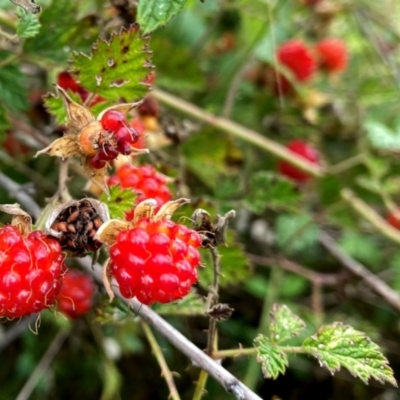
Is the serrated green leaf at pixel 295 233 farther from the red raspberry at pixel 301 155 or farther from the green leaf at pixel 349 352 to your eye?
the green leaf at pixel 349 352

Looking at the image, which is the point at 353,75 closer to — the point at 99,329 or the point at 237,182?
the point at 237,182

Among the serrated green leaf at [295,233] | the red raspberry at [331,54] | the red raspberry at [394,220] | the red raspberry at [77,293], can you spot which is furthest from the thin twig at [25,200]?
the red raspberry at [331,54]

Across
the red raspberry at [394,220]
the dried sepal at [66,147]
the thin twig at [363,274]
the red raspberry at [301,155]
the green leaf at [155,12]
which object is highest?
the green leaf at [155,12]

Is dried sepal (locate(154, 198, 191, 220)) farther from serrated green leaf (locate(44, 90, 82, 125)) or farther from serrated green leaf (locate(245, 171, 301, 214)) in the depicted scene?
serrated green leaf (locate(245, 171, 301, 214))

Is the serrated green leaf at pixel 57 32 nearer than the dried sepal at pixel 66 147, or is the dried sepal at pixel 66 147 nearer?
the dried sepal at pixel 66 147

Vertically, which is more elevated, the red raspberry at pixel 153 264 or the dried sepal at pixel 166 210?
the dried sepal at pixel 166 210

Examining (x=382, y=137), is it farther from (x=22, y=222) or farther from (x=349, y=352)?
(x=22, y=222)

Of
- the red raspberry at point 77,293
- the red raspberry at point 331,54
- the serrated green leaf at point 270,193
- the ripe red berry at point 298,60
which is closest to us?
the red raspberry at point 77,293

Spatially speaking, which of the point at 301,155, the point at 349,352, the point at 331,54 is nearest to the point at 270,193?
the point at 301,155
